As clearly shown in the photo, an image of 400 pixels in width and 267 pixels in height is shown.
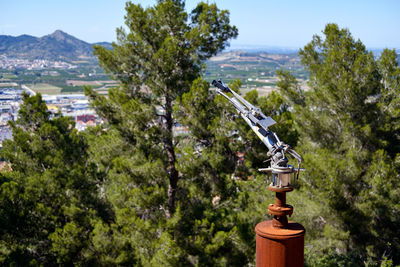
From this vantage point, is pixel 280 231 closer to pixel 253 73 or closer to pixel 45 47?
pixel 253 73

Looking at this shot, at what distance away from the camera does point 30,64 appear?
9406 cm

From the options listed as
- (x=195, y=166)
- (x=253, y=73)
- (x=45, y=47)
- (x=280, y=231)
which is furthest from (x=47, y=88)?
(x=280, y=231)

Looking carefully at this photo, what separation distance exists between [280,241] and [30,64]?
105193mm

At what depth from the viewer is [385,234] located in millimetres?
8742

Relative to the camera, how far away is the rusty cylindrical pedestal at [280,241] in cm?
166

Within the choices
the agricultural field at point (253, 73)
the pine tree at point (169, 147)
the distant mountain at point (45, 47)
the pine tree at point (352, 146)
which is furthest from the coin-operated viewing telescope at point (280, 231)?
the distant mountain at point (45, 47)

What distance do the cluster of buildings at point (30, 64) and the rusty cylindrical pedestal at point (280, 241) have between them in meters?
77.2

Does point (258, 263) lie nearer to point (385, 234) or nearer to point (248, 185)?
point (248, 185)

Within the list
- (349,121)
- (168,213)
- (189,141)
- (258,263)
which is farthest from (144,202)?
(258,263)

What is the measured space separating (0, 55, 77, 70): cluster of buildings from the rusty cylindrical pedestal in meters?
77.2

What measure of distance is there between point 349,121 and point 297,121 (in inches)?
55.1

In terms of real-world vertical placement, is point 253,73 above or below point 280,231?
above

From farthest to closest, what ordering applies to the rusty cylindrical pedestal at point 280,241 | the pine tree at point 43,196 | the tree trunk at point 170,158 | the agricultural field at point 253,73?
the agricultural field at point 253,73, the tree trunk at point 170,158, the pine tree at point 43,196, the rusty cylindrical pedestal at point 280,241

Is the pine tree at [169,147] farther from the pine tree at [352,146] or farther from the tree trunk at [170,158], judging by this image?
the pine tree at [352,146]
